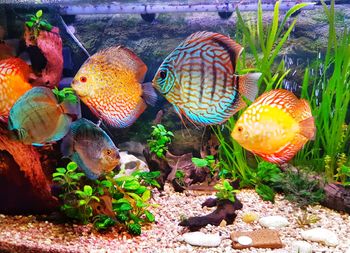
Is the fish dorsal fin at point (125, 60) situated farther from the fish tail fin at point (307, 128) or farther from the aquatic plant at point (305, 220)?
the aquatic plant at point (305, 220)

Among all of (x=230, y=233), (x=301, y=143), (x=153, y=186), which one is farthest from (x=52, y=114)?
(x=153, y=186)

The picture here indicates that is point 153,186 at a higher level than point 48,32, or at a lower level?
lower

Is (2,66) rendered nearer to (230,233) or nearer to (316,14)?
(230,233)

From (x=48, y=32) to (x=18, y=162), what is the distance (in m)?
1.08

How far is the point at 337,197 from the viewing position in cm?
387

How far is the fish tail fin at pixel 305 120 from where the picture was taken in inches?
83.2

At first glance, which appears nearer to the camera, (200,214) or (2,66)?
(2,66)

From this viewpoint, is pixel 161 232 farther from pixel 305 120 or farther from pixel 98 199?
pixel 305 120

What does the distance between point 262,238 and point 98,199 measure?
128cm

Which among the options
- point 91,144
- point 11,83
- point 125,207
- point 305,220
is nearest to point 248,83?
point 91,144

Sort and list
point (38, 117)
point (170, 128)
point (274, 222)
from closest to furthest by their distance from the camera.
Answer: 1. point (38, 117)
2. point (274, 222)
3. point (170, 128)

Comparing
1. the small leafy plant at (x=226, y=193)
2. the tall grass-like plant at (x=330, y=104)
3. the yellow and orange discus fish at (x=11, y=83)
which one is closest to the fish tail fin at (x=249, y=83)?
the yellow and orange discus fish at (x=11, y=83)

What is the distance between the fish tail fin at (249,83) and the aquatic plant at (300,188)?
2.13m

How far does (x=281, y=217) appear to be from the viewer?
357cm
